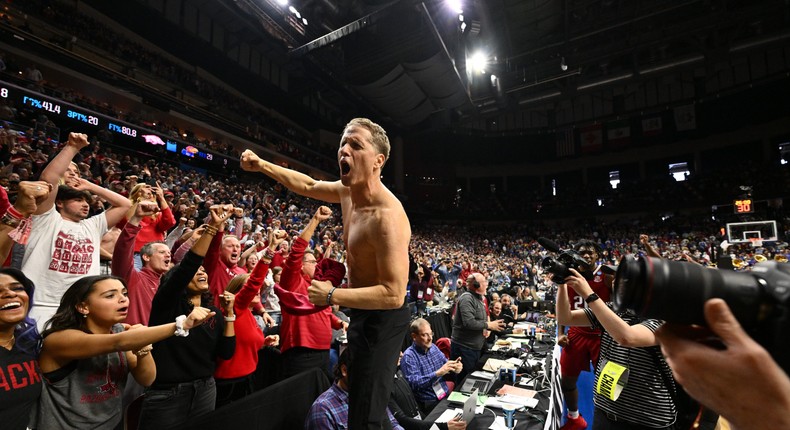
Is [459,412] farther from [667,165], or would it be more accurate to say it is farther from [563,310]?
[667,165]

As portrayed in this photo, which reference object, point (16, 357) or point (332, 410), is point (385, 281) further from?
point (16, 357)

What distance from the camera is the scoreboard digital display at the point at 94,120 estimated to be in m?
10.4

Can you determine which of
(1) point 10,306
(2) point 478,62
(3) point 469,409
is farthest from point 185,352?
(2) point 478,62

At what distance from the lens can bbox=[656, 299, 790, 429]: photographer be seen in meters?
0.64

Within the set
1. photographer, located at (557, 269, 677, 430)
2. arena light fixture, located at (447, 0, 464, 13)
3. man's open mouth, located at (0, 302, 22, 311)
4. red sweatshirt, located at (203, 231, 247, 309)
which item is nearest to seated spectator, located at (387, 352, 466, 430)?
photographer, located at (557, 269, 677, 430)

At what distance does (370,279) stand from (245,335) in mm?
1886

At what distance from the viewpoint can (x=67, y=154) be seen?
2.75 m

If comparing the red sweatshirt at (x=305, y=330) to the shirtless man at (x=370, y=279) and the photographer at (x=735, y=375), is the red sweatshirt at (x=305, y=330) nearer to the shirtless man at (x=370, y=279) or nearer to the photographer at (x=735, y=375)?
the shirtless man at (x=370, y=279)

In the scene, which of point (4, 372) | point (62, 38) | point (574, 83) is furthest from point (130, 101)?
point (574, 83)

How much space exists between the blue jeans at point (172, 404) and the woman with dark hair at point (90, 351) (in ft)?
1.01

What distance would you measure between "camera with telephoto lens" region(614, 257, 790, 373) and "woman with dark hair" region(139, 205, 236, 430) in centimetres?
238

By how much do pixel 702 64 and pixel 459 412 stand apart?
921 inches

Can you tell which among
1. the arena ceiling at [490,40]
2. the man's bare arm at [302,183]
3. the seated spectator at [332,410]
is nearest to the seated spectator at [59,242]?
the man's bare arm at [302,183]

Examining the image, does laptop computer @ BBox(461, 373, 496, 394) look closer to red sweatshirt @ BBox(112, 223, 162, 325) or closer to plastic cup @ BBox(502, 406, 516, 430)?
plastic cup @ BBox(502, 406, 516, 430)
